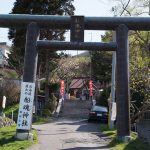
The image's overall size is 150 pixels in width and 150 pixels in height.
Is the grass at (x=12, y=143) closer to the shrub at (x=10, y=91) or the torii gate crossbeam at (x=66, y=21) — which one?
the torii gate crossbeam at (x=66, y=21)

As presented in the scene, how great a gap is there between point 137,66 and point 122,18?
10.7 m

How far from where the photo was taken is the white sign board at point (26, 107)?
59.9 feet

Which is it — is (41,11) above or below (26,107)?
above

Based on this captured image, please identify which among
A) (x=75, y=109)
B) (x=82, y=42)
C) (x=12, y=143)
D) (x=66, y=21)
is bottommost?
(x=12, y=143)

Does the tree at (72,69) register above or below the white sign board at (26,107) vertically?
above

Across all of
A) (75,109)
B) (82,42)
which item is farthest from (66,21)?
(75,109)

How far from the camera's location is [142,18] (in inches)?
752

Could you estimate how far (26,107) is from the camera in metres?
18.4

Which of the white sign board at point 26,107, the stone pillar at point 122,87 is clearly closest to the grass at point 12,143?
the white sign board at point 26,107

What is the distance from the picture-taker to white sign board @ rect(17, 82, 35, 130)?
59.9 feet

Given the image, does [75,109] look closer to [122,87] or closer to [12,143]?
[122,87]

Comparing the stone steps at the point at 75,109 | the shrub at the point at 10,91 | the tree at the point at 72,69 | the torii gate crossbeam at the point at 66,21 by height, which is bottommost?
the stone steps at the point at 75,109

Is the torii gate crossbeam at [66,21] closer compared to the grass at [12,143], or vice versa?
the grass at [12,143]

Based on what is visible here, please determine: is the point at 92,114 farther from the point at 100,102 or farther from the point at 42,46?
the point at 42,46
